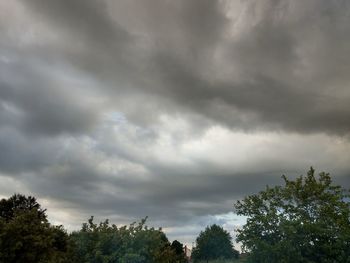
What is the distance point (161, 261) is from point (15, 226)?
995 inches

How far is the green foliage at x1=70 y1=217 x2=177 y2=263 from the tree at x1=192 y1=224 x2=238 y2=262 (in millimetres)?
79710

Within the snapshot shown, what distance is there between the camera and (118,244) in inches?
1994

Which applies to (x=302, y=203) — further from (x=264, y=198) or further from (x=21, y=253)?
(x=21, y=253)

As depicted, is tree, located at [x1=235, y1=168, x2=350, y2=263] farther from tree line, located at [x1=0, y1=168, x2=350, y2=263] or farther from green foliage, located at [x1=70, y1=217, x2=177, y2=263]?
green foliage, located at [x1=70, y1=217, x2=177, y2=263]

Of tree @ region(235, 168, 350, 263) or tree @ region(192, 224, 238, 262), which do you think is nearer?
tree @ region(235, 168, 350, 263)

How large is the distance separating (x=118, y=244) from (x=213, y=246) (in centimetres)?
8614

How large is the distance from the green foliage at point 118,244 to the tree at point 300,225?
12626 millimetres

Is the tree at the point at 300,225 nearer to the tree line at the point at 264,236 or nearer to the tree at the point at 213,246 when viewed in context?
the tree line at the point at 264,236

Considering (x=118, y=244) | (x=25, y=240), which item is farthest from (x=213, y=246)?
(x=25, y=240)

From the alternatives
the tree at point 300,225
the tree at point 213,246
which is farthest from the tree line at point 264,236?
the tree at point 213,246

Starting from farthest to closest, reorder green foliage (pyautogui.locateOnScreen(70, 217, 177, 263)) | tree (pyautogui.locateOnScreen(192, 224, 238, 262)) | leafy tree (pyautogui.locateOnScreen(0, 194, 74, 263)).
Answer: tree (pyautogui.locateOnScreen(192, 224, 238, 262)) → green foliage (pyautogui.locateOnScreen(70, 217, 177, 263)) → leafy tree (pyautogui.locateOnScreen(0, 194, 74, 263))

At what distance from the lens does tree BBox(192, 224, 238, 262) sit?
13025cm

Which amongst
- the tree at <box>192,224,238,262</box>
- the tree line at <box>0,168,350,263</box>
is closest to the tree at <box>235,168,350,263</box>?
the tree line at <box>0,168,350,263</box>

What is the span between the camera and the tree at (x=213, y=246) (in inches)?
5128
